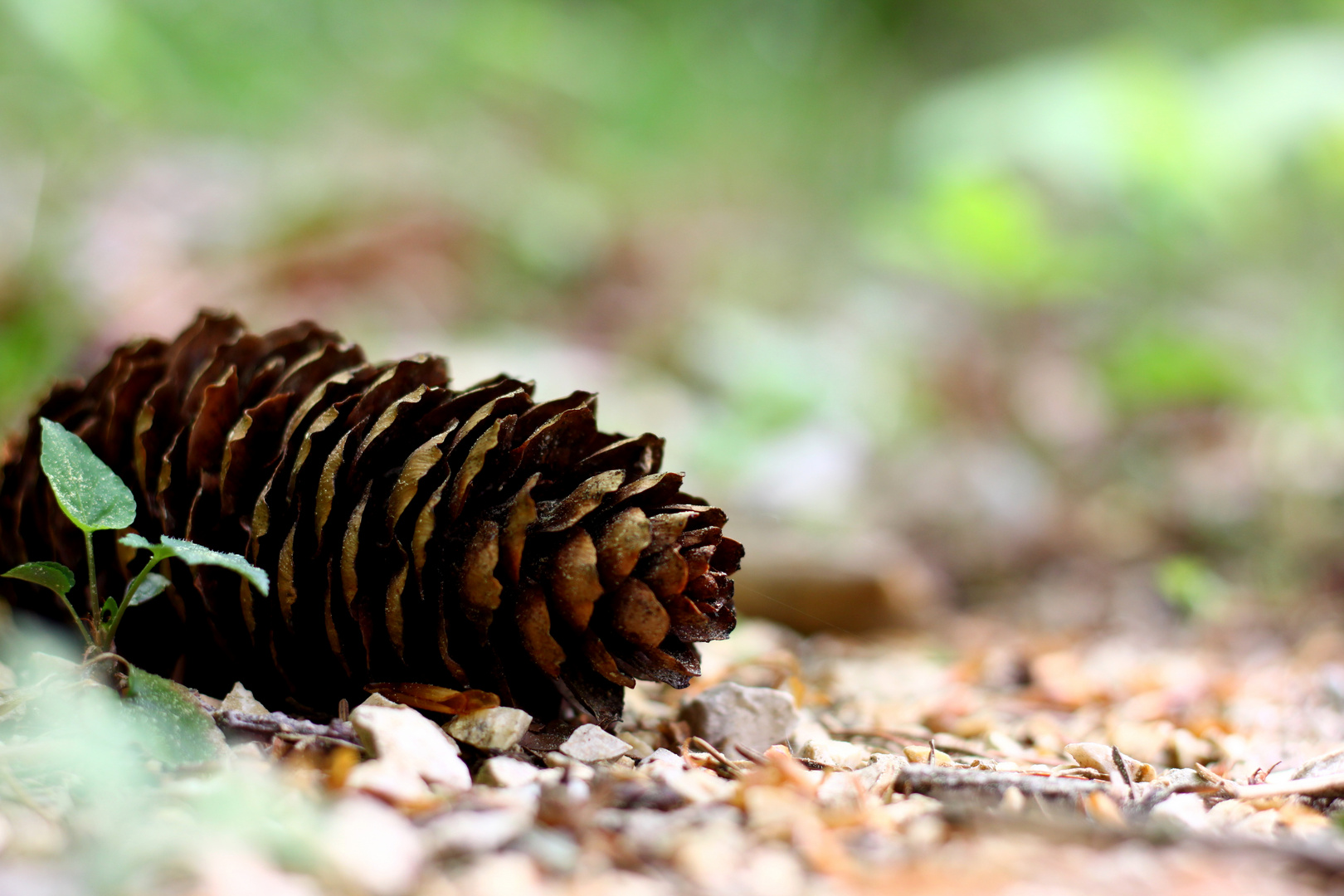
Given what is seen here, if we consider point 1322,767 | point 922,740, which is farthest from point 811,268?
point 1322,767

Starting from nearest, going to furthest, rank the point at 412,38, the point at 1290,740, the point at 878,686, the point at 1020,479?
the point at 1290,740
the point at 878,686
the point at 1020,479
the point at 412,38

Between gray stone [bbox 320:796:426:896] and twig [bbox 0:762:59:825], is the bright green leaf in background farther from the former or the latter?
twig [bbox 0:762:59:825]

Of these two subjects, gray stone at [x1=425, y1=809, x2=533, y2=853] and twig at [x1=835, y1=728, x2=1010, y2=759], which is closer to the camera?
gray stone at [x1=425, y1=809, x2=533, y2=853]

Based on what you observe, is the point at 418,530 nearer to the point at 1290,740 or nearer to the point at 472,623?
the point at 472,623

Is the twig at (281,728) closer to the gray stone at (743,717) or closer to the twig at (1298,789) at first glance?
the gray stone at (743,717)

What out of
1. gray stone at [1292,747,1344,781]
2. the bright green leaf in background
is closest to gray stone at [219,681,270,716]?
gray stone at [1292,747,1344,781]

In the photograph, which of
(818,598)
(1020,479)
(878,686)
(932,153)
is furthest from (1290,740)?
(932,153)
